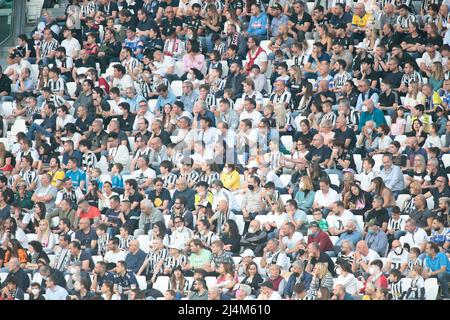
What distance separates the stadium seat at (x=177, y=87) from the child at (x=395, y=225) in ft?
12.7

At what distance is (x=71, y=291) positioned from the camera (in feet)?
50.3

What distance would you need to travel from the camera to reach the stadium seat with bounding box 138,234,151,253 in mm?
15617

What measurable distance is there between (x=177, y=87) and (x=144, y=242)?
295cm

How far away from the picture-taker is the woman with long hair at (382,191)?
51.0 ft

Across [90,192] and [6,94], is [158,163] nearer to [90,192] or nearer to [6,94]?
[90,192]

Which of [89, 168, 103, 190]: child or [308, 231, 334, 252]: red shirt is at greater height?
[308, 231, 334, 252]: red shirt

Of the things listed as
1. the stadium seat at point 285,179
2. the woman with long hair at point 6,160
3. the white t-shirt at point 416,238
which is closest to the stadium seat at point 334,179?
the stadium seat at point 285,179

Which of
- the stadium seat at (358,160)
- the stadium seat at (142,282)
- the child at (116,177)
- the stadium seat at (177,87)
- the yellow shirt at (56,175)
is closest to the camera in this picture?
the stadium seat at (142,282)

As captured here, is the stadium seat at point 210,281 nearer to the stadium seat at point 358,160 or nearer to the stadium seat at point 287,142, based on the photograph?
the stadium seat at point 287,142

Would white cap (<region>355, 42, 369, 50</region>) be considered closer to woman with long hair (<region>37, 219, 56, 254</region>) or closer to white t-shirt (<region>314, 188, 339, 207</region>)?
white t-shirt (<region>314, 188, 339, 207</region>)

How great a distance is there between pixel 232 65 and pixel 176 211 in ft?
8.56

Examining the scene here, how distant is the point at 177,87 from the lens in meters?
17.9

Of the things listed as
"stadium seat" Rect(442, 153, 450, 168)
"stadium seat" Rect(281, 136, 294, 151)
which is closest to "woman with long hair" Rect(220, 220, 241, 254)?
"stadium seat" Rect(281, 136, 294, 151)

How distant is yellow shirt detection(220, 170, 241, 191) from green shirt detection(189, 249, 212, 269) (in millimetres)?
1106
